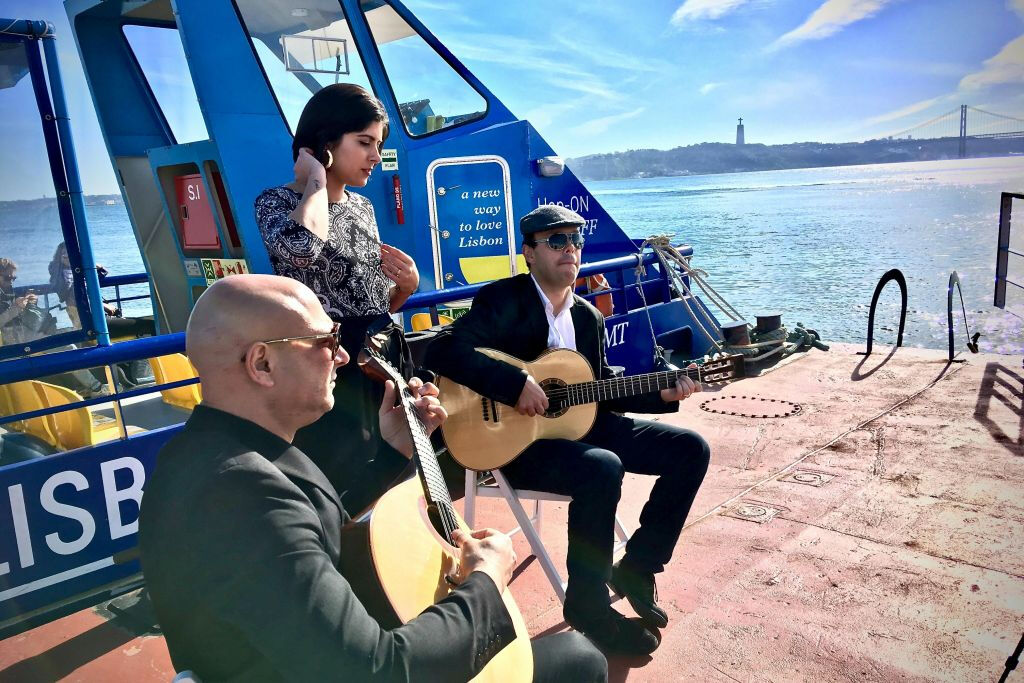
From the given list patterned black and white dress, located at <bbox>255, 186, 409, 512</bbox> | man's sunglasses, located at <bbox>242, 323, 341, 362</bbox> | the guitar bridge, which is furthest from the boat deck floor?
man's sunglasses, located at <bbox>242, 323, 341, 362</bbox>

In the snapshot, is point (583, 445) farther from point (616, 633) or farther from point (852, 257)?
point (852, 257)

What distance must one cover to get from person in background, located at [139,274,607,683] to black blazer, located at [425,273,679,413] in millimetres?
1601

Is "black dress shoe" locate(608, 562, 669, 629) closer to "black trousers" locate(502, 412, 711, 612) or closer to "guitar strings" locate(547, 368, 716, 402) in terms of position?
"black trousers" locate(502, 412, 711, 612)

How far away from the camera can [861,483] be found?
4668 millimetres

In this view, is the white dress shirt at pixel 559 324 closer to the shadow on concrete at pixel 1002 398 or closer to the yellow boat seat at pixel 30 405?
the yellow boat seat at pixel 30 405

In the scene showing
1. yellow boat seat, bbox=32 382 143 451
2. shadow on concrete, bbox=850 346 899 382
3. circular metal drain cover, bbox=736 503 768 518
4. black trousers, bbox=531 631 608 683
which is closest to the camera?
black trousers, bbox=531 631 608 683

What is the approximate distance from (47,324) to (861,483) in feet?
14.9

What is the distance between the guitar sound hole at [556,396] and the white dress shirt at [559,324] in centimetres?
19

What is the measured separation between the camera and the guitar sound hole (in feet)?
11.1

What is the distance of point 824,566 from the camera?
12.0ft

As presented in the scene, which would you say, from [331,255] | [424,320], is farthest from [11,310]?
[424,320]

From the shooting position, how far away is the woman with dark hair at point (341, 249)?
8.45 ft

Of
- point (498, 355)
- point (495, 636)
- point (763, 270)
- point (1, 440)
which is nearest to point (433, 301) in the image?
point (498, 355)

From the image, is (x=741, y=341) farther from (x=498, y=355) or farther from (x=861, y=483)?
(x=498, y=355)
